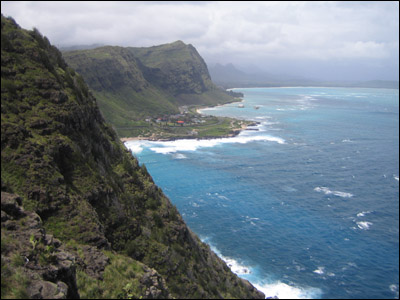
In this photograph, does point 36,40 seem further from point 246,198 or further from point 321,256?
point 246,198

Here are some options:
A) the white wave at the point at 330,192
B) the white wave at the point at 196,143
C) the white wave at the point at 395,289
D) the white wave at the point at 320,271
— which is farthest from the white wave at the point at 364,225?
the white wave at the point at 196,143

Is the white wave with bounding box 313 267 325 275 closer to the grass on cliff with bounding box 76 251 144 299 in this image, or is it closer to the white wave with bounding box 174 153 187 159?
the grass on cliff with bounding box 76 251 144 299

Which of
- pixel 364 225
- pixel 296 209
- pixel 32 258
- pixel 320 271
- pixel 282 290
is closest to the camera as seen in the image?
pixel 32 258

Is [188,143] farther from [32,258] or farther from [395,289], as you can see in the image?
[32,258]

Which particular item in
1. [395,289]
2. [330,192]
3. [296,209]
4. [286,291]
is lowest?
[286,291]

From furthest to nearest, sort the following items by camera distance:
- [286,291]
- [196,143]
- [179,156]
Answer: [196,143] < [179,156] < [286,291]

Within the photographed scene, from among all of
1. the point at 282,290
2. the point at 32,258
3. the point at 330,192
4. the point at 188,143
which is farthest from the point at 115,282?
the point at 188,143
